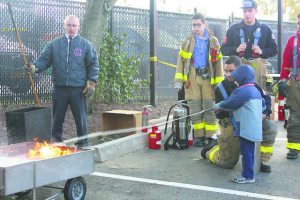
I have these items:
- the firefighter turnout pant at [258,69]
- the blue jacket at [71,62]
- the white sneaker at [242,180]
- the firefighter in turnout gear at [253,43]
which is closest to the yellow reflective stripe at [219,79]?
the firefighter in turnout gear at [253,43]

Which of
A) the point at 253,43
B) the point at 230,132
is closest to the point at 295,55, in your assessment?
the point at 253,43

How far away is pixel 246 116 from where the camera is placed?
5.98 meters

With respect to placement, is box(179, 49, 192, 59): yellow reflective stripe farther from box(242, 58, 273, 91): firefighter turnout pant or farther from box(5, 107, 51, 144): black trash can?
box(5, 107, 51, 144): black trash can

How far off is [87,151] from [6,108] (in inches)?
211

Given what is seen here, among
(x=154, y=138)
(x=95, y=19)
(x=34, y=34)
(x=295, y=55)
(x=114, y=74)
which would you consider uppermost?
(x=95, y=19)

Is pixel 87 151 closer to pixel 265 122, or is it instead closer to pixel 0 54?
pixel 265 122

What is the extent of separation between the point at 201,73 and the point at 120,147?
180cm

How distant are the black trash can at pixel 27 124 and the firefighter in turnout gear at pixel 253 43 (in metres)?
3.00

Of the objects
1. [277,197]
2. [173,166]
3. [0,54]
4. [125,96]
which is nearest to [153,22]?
[125,96]

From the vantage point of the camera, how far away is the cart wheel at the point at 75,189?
4.96m

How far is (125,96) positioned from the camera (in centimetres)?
1055

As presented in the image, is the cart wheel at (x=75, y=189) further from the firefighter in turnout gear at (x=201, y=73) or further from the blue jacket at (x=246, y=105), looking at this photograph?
the firefighter in turnout gear at (x=201, y=73)

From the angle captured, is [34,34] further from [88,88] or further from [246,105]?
[246,105]

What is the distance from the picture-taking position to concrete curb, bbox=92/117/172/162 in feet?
23.3
